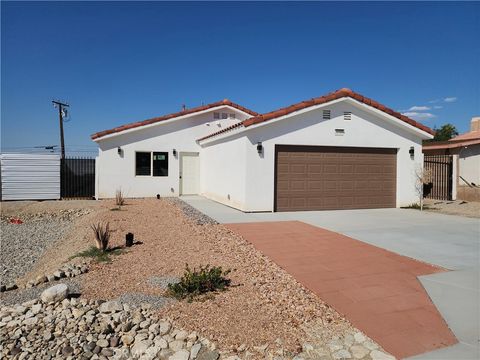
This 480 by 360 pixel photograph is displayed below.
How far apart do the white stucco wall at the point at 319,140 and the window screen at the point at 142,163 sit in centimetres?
498

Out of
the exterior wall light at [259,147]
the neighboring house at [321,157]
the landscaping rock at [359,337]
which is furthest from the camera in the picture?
the neighboring house at [321,157]

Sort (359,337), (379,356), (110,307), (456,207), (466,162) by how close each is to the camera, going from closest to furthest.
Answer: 1. (379,356)
2. (359,337)
3. (110,307)
4. (456,207)
5. (466,162)

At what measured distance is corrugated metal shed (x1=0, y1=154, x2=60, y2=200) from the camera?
17.2m

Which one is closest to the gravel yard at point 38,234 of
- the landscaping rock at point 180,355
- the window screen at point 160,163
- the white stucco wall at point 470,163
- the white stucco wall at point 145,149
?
the white stucco wall at point 145,149

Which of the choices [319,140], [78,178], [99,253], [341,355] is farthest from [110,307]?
[78,178]

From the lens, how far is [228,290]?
486 centimetres

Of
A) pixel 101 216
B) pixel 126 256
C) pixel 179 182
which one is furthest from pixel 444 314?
pixel 179 182

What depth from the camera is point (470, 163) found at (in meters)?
17.7

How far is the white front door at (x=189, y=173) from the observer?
18766mm

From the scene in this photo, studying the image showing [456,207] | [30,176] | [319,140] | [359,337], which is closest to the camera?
[359,337]

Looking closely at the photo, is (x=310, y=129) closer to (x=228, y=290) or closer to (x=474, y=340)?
(x=228, y=290)

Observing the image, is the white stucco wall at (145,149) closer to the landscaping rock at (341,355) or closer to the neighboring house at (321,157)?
the neighboring house at (321,157)

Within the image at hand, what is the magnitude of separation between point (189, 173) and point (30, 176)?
8.15m

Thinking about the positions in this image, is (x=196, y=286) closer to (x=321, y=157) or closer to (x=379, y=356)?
(x=379, y=356)
